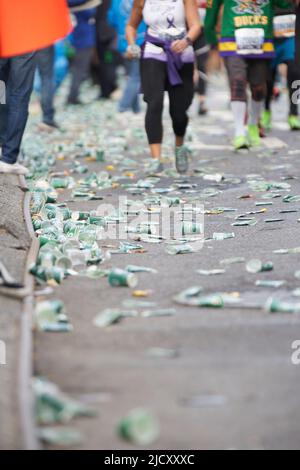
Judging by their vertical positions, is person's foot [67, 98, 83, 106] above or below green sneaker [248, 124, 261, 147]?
below

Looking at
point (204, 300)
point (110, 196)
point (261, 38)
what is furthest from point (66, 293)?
point (261, 38)

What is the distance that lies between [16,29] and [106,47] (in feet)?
48.0

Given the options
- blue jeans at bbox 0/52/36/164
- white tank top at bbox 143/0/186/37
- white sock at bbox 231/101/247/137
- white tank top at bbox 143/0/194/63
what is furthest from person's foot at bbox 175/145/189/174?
white sock at bbox 231/101/247/137

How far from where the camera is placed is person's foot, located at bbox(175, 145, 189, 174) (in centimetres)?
1038

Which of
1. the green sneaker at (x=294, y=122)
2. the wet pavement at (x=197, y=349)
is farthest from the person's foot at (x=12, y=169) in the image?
the green sneaker at (x=294, y=122)

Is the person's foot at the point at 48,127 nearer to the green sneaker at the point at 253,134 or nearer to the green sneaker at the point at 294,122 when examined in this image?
the green sneaker at the point at 294,122

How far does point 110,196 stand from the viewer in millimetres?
9320

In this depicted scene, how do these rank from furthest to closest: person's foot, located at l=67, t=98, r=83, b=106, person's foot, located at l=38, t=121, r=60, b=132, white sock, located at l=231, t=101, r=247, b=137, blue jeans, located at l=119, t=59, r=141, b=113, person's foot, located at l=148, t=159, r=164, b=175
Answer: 1. person's foot, located at l=67, t=98, r=83, b=106
2. blue jeans, located at l=119, t=59, r=141, b=113
3. person's foot, located at l=38, t=121, r=60, b=132
4. white sock, located at l=231, t=101, r=247, b=137
5. person's foot, located at l=148, t=159, r=164, b=175

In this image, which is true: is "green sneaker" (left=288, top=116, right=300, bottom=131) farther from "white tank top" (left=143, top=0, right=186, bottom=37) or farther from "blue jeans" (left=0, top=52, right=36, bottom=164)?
"blue jeans" (left=0, top=52, right=36, bottom=164)

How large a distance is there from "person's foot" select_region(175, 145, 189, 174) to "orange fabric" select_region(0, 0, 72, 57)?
381 cm

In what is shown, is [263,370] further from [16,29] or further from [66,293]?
[16,29]

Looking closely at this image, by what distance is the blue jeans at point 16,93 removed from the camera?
929 cm

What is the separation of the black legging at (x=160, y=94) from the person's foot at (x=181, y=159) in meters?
0.29

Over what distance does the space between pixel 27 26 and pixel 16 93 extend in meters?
2.90
